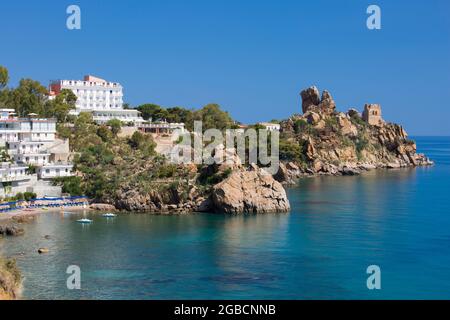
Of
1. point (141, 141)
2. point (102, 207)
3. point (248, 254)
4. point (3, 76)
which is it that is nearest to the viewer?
point (248, 254)

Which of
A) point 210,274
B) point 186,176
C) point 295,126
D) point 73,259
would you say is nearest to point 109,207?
point 186,176

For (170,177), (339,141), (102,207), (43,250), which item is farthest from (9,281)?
(339,141)

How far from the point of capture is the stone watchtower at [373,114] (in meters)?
128

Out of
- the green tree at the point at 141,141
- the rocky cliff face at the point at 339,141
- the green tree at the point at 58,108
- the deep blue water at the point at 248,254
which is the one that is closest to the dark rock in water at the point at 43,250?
the deep blue water at the point at 248,254

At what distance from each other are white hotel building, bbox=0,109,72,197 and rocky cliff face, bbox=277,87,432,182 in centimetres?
3821

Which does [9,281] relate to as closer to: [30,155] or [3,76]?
[30,155]

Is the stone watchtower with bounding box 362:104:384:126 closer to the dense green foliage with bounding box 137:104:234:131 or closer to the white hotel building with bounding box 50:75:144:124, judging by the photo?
the dense green foliage with bounding box 137:104:234:131

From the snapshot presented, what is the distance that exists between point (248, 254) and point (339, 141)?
74.2 m

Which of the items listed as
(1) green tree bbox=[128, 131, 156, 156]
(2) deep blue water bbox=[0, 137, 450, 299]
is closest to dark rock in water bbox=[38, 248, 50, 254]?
(2) deep blue water bbox=[0, 137, 450, 299]

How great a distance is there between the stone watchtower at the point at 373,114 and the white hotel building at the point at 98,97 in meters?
52.9

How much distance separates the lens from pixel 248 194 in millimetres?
59438

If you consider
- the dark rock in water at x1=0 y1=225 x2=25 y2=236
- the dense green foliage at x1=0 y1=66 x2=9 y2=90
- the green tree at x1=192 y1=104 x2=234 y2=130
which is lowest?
the dark rock in water at x1=0 y1=225 x2=25 y2=236

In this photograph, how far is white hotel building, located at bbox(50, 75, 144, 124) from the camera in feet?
295
